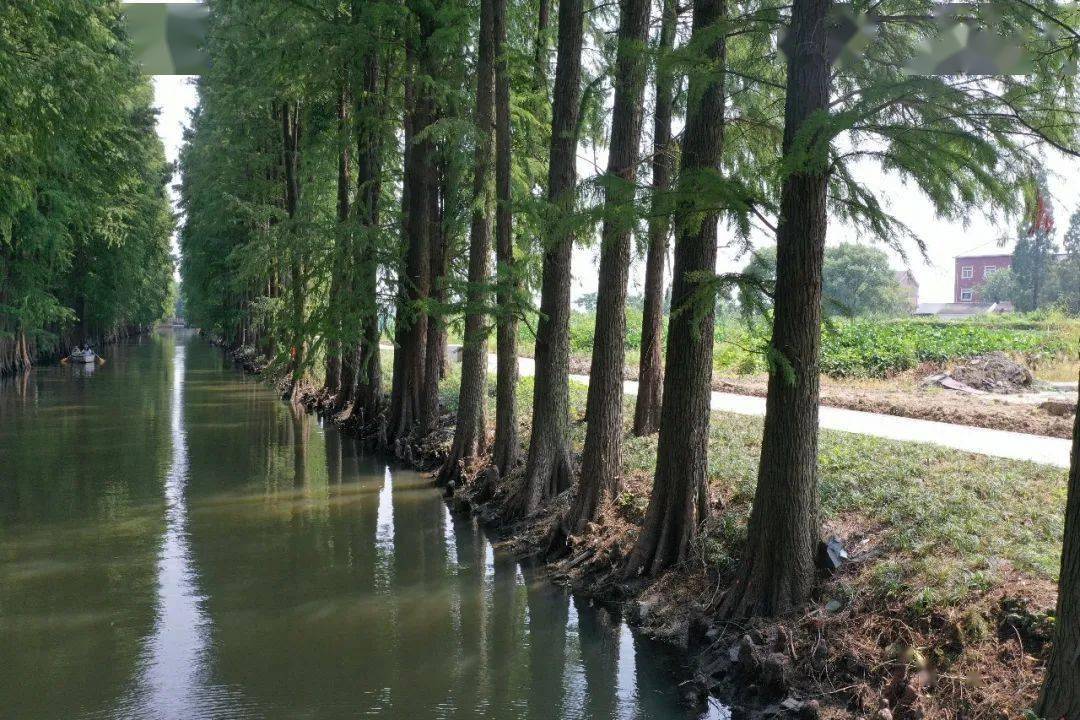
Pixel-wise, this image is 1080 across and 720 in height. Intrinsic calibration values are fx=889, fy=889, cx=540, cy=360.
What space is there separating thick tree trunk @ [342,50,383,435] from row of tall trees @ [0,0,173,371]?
5.39 metres

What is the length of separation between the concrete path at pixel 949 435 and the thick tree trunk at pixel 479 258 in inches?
154

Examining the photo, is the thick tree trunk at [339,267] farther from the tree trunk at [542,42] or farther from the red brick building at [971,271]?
the red brick building at [971,271]

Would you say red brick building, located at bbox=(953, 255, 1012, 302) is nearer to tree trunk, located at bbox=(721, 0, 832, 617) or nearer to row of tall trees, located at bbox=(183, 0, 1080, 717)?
row of tall trees, located at bbox=(183, 0, 1080, 717)

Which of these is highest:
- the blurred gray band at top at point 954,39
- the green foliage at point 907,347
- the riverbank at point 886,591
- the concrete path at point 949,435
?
the blurred gray band at top at point 954,39

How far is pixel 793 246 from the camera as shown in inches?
247

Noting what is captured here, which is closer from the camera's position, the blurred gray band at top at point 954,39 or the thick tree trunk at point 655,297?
the blurred gray band at top at point 954,39

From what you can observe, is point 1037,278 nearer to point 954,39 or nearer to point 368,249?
point 368,249

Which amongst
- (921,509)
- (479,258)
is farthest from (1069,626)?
(479,258)

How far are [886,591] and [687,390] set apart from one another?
2.54 meters

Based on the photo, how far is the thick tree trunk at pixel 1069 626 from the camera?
410cm

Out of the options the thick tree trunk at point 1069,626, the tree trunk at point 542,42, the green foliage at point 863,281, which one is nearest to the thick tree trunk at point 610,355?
the tree trunk at point 542,42

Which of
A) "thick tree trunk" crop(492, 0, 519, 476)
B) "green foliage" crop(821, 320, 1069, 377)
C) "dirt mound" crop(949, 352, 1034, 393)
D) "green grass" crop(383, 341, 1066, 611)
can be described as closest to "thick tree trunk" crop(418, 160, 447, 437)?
"thick tree trunk" crop(492, 0, 519, 476)

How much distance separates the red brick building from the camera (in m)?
60.3

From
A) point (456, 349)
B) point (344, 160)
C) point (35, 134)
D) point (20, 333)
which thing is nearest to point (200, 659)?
point (35, 134)
